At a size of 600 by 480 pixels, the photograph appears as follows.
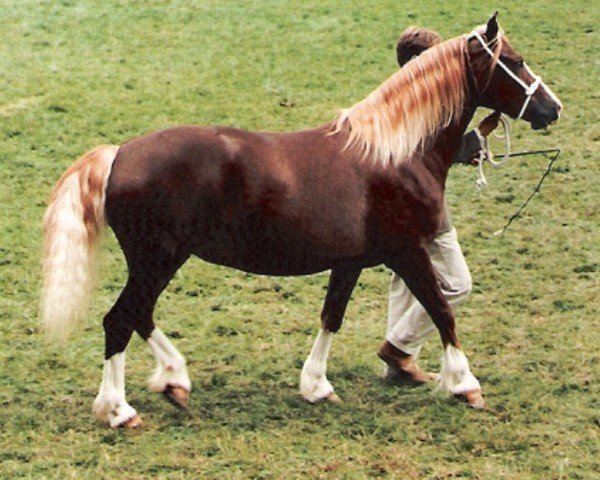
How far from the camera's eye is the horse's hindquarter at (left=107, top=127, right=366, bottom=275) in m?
5.38

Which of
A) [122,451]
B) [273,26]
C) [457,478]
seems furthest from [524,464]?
[273,26]

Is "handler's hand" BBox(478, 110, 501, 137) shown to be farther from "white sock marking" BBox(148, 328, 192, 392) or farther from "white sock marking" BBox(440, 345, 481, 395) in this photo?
"white sock marking" BBox(148, 328, 192, 392)

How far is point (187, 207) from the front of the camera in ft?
17.7

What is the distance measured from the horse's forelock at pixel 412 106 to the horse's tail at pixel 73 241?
1.17 m

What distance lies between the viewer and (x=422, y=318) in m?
6.07

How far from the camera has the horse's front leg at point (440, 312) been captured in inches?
223

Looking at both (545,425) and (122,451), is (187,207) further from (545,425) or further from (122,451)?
(545,425)

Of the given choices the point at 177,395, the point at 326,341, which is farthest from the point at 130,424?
the point at 326,341

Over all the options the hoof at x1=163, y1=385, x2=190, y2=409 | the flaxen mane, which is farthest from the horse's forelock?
the hoof at x1=163, y1=385, x2=190, y2=409

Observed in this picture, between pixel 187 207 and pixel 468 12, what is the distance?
27.6ft

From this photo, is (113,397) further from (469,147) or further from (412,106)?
(469,147)

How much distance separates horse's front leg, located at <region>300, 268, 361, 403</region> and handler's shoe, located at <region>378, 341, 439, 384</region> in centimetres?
33

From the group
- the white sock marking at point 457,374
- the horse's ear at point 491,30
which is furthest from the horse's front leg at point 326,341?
the horse's ear at point 491,30

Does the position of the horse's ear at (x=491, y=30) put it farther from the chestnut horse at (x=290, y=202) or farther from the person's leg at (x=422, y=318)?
the person's leg at (x=422, y=318)
